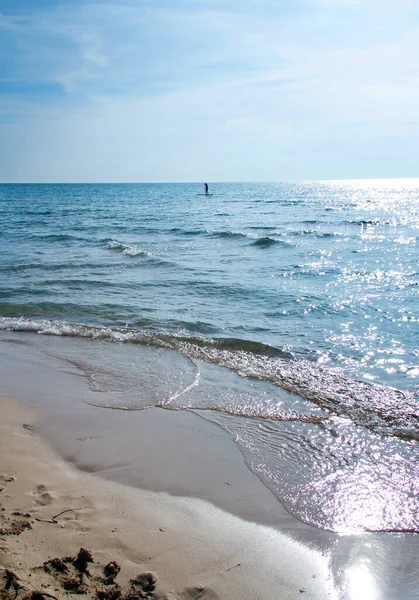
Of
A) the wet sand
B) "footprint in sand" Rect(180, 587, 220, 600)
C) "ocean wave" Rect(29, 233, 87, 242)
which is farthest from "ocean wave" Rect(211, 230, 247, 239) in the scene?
"footprint in sand" Rect(180, 587, 220, 600)

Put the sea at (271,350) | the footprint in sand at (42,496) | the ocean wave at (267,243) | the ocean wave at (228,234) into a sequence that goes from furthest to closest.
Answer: the ocean wave at (228,234), the ocean wave at (267,243), the sea at (271,350), the footprint in sand at (42,496)

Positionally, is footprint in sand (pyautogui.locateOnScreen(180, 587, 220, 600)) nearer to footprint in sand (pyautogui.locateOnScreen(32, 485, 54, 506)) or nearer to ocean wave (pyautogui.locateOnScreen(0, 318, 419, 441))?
footprint in sand (pyautogui.locateOnScreen(32, 485, 54, 506))

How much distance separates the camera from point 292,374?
23.7ft

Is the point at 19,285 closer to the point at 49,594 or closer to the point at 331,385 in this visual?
the point at 331,385

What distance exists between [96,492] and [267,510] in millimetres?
1552

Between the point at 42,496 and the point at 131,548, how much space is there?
1058mm

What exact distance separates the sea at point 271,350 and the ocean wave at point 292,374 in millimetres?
29

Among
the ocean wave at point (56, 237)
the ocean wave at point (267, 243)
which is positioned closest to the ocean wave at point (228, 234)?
the ocean wave at point (267, 243)

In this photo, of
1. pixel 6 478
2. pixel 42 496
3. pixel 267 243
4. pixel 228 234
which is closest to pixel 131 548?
pixel 42 496

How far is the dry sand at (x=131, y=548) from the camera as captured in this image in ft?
9.46

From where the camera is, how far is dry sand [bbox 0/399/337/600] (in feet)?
9.46

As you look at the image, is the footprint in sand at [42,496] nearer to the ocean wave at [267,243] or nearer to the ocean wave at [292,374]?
the ocean wave at [292,374]

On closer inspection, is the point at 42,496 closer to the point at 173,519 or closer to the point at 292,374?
the point at 173,519

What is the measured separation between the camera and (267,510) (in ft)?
13.0
